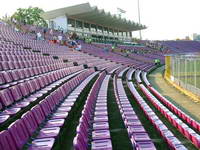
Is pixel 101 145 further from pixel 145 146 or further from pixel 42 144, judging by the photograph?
pixel 42 144

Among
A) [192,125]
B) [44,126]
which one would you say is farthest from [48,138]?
[192,125]

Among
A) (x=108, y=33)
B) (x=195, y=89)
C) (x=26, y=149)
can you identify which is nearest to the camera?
(x=26, y=149)

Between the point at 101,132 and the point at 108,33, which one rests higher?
the point at 108,33

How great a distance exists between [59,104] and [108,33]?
49.1 metres

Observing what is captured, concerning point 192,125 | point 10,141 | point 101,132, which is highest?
point 10,141

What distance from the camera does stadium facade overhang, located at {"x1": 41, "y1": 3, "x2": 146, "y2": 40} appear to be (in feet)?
134

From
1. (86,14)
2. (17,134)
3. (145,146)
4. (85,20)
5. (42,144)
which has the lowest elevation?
(145,146)

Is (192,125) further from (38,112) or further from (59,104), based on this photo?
(38,112)

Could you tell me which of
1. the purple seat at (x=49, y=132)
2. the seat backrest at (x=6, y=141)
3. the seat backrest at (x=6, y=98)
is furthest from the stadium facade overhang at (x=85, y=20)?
the seat backrest at (x=6, y=141)

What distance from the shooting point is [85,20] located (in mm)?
46469

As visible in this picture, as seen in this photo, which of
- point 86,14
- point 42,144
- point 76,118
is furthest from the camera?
point 86,14

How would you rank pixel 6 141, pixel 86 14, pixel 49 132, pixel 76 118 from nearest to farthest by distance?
pixel 6 141 < pixel 49 132 < pixel 76 118 < pixel 86 14

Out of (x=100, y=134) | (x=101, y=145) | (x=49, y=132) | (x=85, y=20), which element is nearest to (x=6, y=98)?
(x=49, y=132)

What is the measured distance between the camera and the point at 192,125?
26.2 feet
